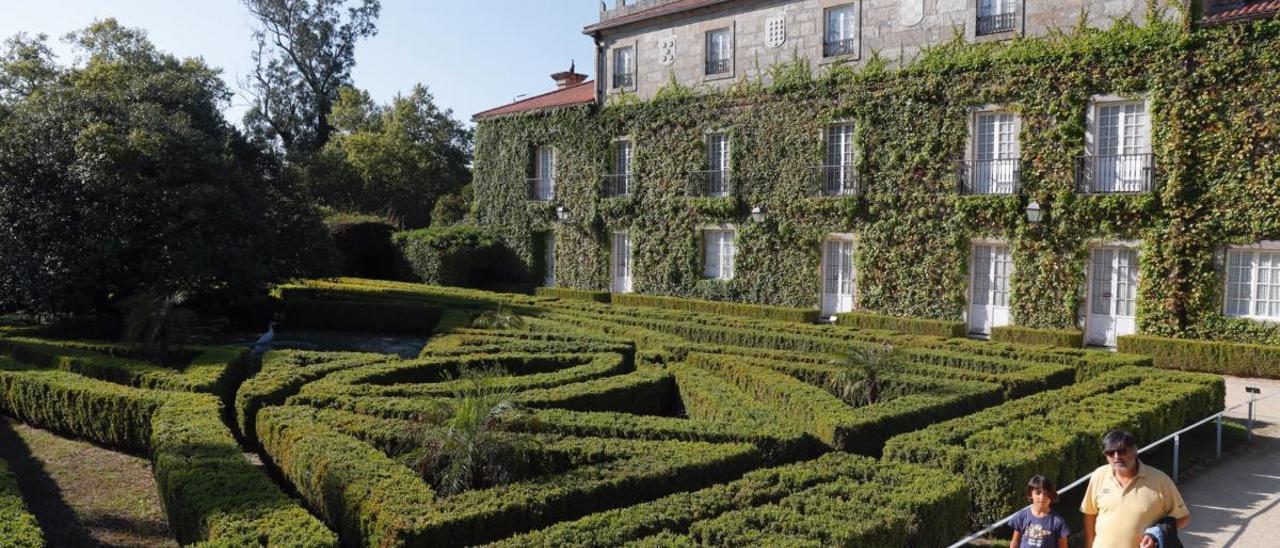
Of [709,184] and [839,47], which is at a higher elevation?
[839,47]

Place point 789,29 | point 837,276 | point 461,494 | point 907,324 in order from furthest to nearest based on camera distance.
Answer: point 789,29, point 837,276, point 907,324, point 461,494

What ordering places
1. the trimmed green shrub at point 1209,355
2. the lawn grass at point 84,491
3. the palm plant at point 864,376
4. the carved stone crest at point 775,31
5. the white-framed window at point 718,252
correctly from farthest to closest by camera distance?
the white-framed window at point 718,252
the carved stone crest at point 775,31
the trimmed green shrub at point 1209,355
the palm plant at point 864,376
the lawn grass at point 84,491

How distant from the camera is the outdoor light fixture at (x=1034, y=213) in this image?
1716 cm

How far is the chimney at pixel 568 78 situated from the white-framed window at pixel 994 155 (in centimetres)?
1817

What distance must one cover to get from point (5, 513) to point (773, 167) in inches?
724

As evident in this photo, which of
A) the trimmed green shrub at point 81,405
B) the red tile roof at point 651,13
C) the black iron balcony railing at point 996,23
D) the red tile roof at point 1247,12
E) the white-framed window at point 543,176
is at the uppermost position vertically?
the red tile roof at point 651,13

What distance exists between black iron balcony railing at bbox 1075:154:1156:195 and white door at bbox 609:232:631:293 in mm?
12558

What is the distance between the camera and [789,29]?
21516mm

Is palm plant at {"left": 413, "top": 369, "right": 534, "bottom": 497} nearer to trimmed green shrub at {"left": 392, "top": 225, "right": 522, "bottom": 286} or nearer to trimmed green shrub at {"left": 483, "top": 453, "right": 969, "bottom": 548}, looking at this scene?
trimmed green shrub at {"left": 483, "top": 453, "right": 969, "bottom": 548}

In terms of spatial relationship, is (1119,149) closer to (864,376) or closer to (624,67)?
(864,376)

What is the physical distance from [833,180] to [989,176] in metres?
3.80

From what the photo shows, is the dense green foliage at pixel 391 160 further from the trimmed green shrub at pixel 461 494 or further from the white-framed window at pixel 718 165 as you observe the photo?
the trimmed green shrub at pixel 461 494

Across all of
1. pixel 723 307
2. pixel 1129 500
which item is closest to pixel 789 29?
pixel 723 307

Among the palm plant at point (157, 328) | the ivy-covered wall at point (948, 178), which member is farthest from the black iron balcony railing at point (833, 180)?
the palm plant at point (157, 328)
